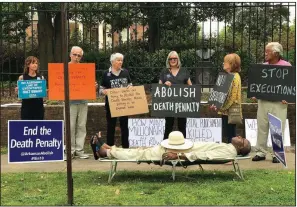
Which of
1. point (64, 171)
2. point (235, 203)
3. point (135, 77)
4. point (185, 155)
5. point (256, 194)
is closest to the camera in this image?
point (235, 203)

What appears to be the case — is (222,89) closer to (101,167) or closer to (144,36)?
(101,167)

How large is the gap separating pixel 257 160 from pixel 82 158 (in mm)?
2730

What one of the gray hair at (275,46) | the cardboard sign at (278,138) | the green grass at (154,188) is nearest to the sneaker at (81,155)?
the green grass at (154,188)

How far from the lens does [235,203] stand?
546 centimetres

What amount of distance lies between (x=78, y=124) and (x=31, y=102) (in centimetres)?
82

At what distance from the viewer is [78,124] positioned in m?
8.17

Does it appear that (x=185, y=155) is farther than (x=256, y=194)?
Yes

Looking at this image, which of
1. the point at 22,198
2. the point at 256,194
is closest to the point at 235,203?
the point at 256,194

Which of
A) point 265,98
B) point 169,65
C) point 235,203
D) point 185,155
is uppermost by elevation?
point 169,65

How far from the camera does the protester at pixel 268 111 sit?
7477 mm

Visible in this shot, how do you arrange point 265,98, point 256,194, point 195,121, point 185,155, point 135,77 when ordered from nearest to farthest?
point 256,194
point 185,155
point 265,98
point 195,121
point 135,77

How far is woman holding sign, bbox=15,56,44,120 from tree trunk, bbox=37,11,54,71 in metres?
4.23

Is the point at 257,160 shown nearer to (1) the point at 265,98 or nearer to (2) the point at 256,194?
(1) the point at 265,98

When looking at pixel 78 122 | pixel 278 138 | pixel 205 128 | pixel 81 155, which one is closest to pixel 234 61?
pixel 205 128
